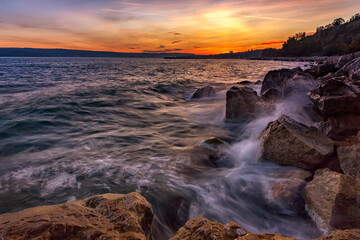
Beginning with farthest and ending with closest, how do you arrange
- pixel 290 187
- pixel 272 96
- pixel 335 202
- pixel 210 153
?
1. pixel 272 96
2. pixel 210 153
3. pixel 290 187
4. pixel 335 202

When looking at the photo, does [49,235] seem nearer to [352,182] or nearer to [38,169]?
[352,182]

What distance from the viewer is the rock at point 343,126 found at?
5.05 m

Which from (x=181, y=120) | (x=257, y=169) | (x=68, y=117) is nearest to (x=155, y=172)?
(x=257, y=169)

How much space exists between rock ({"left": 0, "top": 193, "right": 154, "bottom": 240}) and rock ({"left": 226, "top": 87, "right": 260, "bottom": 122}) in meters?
6.23

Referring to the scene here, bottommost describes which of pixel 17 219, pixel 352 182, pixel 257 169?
pixel 257 169

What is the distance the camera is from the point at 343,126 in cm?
514

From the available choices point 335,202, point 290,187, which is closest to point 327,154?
point 290,187

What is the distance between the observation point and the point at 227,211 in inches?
153

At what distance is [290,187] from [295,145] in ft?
3.02

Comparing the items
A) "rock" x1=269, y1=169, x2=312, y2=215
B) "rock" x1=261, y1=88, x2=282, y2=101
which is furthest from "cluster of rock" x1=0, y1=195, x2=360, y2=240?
"rock" x1=261, y1=88, x2=282, y2=101

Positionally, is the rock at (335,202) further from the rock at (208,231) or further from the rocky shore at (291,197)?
the rock at (208,231)

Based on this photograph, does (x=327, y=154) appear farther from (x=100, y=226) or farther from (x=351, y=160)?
(x=100, y=226)

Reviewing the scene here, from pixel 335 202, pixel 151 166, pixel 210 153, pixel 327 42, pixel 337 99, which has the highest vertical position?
pixel 327 42

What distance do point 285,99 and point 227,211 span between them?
236 inches
